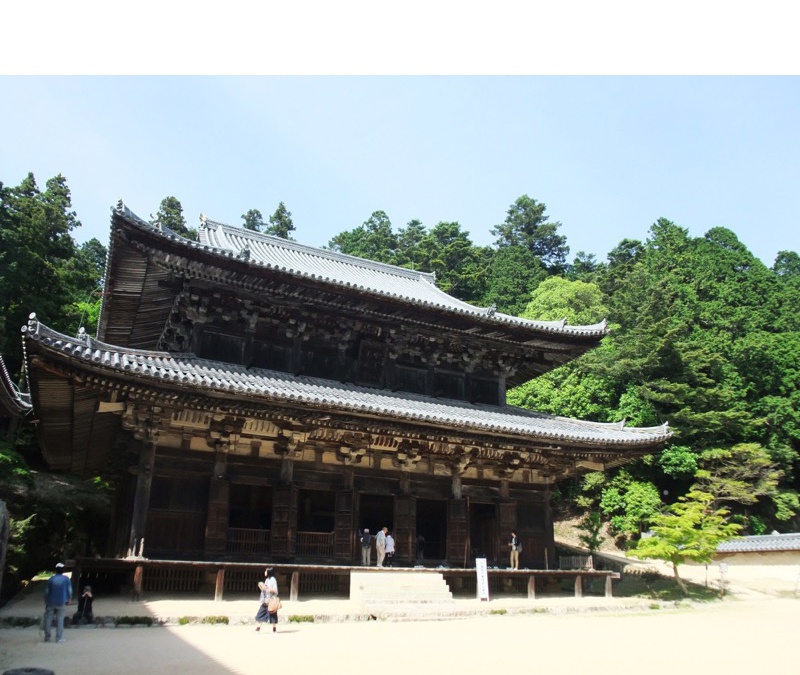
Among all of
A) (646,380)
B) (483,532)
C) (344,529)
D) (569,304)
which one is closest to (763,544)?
(646,380)

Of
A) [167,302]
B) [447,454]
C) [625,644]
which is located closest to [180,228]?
[167,302]

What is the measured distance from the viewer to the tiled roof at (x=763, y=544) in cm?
2820

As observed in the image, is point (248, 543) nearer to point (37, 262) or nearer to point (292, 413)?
point (292, 413)

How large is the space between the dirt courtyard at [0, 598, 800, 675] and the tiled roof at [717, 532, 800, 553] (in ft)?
54.5

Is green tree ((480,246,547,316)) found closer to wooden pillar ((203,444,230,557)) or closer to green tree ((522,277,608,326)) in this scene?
green tree ((522,277,608,326))

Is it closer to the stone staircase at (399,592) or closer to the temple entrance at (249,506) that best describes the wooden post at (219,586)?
the stone staircase at (399,592)

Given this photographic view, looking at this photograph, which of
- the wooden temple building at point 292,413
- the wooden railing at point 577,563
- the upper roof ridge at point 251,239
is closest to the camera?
the wooden temple building at point 292,413

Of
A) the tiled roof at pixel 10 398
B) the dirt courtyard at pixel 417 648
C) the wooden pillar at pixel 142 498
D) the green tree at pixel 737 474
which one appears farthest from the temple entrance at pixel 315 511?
the green tree at pixel 737 474

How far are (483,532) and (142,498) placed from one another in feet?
38.9

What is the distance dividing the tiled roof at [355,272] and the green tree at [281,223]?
154 ft

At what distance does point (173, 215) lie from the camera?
63.5 meters

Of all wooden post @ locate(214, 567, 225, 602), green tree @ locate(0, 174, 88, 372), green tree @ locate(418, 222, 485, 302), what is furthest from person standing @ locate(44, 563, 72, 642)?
green tree @ locate(418, 222, 485, 302)

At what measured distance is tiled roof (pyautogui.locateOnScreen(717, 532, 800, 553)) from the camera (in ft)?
92.5

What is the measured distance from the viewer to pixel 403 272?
28688 millimetres
